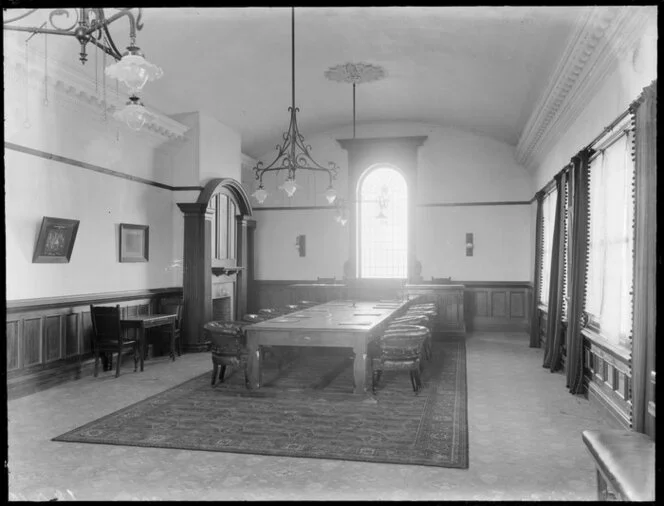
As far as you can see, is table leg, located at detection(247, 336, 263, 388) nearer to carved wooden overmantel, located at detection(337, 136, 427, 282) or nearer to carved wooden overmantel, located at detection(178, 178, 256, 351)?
carved wooden overmantel, located at detection(178, 178, 256, 351)

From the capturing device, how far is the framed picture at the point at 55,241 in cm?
640

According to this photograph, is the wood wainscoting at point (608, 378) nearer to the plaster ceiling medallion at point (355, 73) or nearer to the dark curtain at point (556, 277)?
the dark curtain at point (556, 277)

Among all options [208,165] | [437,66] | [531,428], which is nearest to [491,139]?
[437,66]

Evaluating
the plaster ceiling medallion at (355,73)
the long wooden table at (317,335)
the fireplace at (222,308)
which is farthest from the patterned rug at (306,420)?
the plaster ceiling medallion at (355,73)

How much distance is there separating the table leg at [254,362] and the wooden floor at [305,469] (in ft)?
4.28

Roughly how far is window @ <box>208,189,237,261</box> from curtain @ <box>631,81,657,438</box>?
22.1ft

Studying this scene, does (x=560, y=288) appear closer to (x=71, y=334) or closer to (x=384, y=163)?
(x=384, y=163)

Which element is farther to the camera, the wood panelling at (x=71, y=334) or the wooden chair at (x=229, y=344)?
the wood panelling at (x=71, y=334)

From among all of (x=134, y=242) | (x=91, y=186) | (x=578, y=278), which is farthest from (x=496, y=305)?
(x=91, y=186)

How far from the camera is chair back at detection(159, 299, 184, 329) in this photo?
28.1 ft

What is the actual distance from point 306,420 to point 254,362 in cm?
125

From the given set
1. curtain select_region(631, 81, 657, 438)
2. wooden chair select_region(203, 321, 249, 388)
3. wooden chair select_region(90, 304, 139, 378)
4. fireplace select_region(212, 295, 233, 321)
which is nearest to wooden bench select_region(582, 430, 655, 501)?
curtain select_region(631, 81, 657, 438)

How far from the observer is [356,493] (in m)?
3.39

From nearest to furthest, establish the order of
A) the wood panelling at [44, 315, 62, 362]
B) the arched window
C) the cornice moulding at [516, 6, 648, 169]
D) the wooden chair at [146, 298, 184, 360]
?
the cornice moulding at [516, 6, 648, 169] → the wood panelling at [44, 315, 62, 362] → the wooden chair at [146, 298, 184, 360] → the arched window
